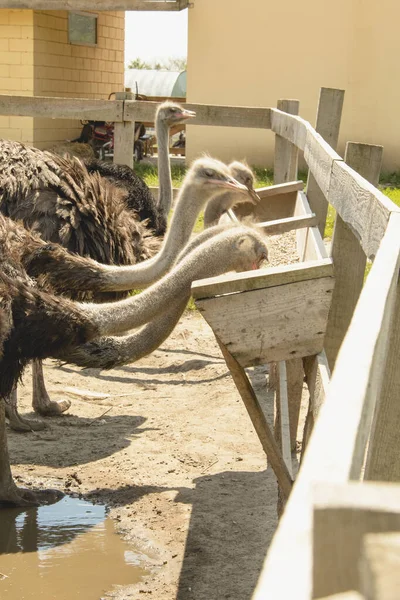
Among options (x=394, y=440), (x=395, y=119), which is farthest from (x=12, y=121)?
(x=394, y=440)

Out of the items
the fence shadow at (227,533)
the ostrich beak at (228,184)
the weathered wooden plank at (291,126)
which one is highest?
the weathered wooden plank at (291,126)

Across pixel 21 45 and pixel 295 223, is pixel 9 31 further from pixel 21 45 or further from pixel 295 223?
pixel 295 223

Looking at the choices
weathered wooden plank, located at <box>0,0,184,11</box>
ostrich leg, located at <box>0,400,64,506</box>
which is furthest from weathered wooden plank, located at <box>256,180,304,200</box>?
weathered wooden plank, located at <box>0,0,184,11</box>

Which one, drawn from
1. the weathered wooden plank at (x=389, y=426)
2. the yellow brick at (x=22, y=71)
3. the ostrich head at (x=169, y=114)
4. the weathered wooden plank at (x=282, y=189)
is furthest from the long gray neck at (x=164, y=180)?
the yellow brick at (x=22, y=71)

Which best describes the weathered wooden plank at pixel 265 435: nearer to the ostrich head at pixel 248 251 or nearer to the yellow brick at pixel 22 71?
the ostrich head at pixel 248 251

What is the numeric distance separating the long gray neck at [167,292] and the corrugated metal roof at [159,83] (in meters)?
21.5

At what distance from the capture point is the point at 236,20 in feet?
49.8

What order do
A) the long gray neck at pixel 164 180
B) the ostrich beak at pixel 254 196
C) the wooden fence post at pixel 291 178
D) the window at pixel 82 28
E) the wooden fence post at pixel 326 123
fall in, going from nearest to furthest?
the wooden fence post at pixel 291 178 → the wooden fence post at pixel 326 123 → the ostrich beak at pixel 254 196 → the long gray neck at pixel 164 180 → the window at pixel 82 28

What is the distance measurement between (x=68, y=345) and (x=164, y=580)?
95 cm

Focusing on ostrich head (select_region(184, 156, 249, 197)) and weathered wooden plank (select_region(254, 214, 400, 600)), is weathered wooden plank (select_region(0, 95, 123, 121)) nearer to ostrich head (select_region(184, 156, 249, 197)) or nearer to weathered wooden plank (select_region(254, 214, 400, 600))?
ostrich head (select_region(184, 156, 249, 197))

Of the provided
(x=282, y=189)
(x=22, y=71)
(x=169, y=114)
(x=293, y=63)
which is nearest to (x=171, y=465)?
(x=282, y=189)

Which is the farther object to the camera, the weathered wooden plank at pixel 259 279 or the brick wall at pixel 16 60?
the brick wall at pixel 16 60

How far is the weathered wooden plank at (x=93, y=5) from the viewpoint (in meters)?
13.9

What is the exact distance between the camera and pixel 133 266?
14.8 feet
